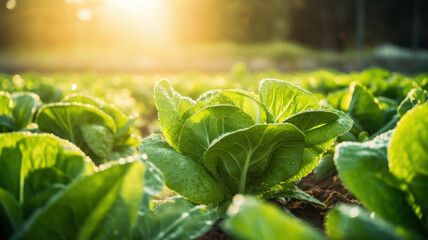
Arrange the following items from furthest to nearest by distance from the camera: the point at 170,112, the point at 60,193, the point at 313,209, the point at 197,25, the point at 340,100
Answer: the point at 197,25 → the point at 340,100 → the point at 313,209 → the point at 170,112 → the point at 60,193

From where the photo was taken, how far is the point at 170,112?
1.80 metres

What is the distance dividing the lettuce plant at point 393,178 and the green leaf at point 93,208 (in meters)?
0.57

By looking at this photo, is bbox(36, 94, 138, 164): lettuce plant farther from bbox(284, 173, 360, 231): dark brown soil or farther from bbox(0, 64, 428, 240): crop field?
bbox(284, 173, 360, 231): dark brown soil

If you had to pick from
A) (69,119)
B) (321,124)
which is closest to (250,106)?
(321,124)

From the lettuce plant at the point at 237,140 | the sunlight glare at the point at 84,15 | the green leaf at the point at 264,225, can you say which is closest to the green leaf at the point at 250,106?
the lettuce plant at the point at 237,140

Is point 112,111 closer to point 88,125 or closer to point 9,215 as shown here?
point 88,125

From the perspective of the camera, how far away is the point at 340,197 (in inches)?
89.4

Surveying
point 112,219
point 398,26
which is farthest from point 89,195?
point 398,26

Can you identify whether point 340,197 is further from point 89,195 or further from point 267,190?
point 89,195

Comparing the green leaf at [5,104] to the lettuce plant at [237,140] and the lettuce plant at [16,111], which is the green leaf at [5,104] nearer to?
the lettuce plant at [16,111]

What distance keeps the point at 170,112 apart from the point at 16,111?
1.30 metres

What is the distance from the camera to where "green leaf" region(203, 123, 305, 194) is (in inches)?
61.8

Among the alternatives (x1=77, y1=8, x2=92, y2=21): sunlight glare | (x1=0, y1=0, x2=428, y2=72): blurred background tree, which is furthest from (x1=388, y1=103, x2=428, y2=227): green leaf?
(x1=77, y1=8, x2=92, y2=21): sunlight glare

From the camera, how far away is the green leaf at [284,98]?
181 cm
